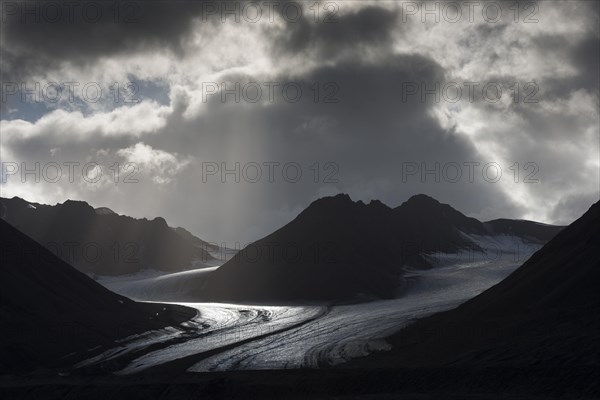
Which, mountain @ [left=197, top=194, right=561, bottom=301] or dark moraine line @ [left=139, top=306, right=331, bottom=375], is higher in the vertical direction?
mountain @ [left=197, top=194, right=561, bottom=301]

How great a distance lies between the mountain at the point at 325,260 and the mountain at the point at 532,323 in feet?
225

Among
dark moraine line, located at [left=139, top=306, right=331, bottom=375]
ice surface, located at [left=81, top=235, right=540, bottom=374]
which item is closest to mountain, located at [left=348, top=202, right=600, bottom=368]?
ice surface, located at [left=81, top=235, right=540, bottom=374]

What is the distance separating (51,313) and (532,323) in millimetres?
51553

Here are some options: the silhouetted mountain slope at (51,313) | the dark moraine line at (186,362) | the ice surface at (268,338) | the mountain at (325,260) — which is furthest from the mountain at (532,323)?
the mountain at (325,260)

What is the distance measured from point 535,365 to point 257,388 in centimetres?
1572

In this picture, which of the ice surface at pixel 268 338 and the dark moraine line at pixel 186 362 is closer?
the dark moraine line at pixel 186 362

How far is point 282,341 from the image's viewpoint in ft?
209

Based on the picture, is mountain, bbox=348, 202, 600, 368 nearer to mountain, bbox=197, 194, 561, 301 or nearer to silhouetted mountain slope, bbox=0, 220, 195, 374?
silhouetted mountain slope, bbox=0, 220, 195, 374

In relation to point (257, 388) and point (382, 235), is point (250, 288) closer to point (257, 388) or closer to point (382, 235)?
point (382, 235)

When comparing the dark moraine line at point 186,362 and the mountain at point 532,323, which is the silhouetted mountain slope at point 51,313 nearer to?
the dark moraine line at point 186,362

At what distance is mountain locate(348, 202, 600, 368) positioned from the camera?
36000mm

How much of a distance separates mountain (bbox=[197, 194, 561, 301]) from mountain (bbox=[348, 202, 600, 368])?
225ft

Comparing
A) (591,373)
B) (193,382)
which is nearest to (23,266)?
(193,382)

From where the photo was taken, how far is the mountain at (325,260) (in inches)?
5369
